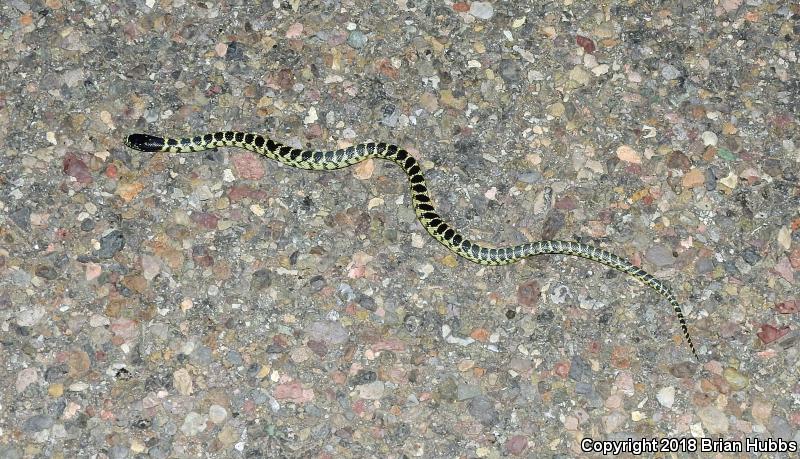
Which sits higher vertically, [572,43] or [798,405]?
[572,43]

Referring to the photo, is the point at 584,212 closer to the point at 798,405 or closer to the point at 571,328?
the point at 571,328

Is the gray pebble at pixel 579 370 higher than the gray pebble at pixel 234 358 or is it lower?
lower

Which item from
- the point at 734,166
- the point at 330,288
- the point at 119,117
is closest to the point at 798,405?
the point at 734,166

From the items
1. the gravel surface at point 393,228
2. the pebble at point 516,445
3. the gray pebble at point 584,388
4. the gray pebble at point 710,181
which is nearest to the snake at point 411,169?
the gravel surface at point 393,228

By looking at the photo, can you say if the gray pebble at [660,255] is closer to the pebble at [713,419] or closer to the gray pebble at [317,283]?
the pebble at [713,419]

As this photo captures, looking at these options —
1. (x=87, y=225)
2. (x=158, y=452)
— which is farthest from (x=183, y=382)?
(x=87, y=225)

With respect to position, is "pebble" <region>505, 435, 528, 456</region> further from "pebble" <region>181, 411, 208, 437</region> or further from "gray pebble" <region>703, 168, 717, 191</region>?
"gray pebble" <region>703, 168, 717, 191</region>

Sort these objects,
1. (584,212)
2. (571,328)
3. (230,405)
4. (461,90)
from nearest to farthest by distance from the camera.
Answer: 1. (230,405)
2. (571,328)
3. (584,212)
4. (461,90)
